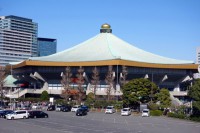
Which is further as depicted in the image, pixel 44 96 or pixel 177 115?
pixel 44 96

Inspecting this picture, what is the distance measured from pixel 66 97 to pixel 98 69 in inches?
484

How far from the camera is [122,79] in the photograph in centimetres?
7756

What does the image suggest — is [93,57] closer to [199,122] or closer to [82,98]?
[82,98]

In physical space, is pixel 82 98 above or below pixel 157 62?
below

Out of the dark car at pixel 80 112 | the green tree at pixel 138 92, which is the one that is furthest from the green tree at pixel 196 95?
the dark car at pixel 80 112

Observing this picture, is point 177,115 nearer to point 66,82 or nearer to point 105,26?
point 66,82

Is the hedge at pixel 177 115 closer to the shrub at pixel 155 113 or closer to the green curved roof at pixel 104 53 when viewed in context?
the shrub at pixel 155 113

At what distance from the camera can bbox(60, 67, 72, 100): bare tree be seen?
7078cm

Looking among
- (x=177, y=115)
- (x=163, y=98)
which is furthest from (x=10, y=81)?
(x=177, y=115)

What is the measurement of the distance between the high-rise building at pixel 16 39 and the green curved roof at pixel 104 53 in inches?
3421

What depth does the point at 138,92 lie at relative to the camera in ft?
186

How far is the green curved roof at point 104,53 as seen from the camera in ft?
270

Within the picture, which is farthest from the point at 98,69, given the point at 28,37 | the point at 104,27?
the point at 28,37

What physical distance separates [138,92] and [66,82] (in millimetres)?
21835
